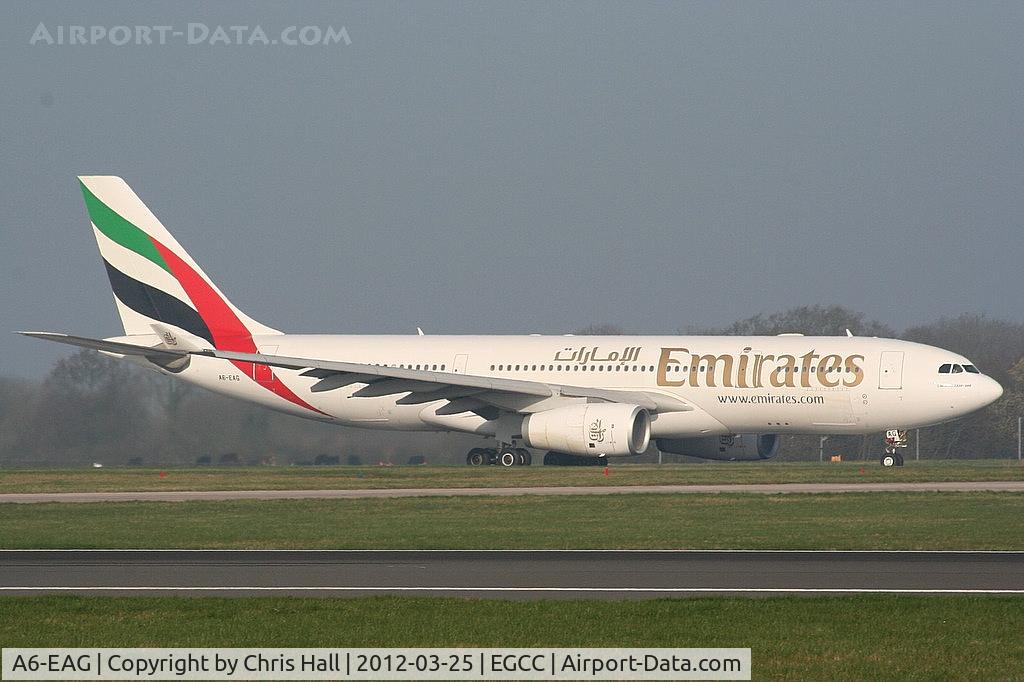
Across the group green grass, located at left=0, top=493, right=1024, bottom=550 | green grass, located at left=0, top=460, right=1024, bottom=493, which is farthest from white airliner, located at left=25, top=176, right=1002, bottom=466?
green grass, located at left=0, top=493, right=1024, bottom=550

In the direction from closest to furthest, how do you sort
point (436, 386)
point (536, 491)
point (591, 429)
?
point (536, 491), point (591, 429), point (436, 386)

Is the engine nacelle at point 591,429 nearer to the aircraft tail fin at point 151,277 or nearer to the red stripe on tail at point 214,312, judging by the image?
the red stripe on tail at point 214,312

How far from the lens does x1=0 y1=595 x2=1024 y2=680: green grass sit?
11961 mm

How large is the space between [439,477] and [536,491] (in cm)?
606

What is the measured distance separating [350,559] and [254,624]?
6143 mm

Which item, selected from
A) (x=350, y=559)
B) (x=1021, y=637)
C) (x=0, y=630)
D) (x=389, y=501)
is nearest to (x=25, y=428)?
(x=389, y=501)

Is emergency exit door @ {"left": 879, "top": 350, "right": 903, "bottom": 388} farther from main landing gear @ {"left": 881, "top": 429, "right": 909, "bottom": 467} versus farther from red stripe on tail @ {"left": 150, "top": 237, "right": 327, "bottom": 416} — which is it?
red stripe on tail @ {"left": 150, "top": 237, "right": 327, "bottom": 416}

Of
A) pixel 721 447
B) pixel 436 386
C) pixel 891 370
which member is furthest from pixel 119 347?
pixel 891 370

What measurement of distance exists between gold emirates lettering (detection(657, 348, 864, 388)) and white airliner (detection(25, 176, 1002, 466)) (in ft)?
0.13

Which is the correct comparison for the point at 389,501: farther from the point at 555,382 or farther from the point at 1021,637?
the point at 1021,637

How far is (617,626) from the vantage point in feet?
43.6

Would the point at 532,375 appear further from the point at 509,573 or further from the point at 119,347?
the point at 509,573

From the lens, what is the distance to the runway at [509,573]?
16172 mm

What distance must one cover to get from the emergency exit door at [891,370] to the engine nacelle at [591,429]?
637 centimetres
